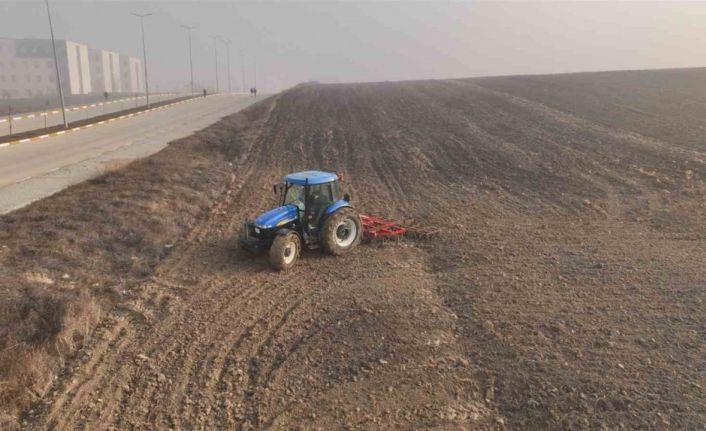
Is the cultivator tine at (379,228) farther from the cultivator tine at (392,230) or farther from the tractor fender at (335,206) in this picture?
the tractor fender at (335,206)

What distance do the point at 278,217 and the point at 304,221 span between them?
622mm

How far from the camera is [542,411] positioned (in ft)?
19.7

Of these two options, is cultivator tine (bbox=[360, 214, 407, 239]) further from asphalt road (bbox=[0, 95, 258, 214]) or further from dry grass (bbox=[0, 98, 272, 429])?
asphalt road (bbox=[0, 95, 258, 214])

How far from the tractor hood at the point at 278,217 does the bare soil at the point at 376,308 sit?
96cm

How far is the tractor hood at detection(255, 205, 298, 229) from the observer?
9.88 metres

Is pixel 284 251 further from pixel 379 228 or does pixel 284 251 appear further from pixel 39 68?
pixel 39 68

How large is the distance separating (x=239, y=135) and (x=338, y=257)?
18.2 meters

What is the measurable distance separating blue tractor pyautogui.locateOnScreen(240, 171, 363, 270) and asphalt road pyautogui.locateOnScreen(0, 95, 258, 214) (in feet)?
24.8

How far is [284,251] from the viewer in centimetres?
969

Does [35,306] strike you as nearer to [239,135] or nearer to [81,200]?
[81,200]

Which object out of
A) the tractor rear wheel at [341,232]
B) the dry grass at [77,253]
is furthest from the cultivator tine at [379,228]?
the dry grass at [77,253]

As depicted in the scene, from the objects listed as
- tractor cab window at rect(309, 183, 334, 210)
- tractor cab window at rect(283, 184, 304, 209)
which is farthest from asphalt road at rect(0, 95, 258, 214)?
tractor cab window at rect(309, 183, 334, 210)

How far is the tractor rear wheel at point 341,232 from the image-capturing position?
10.3 metres

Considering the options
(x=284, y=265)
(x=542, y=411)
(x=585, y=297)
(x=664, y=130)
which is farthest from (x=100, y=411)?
(x=664, y=130)
